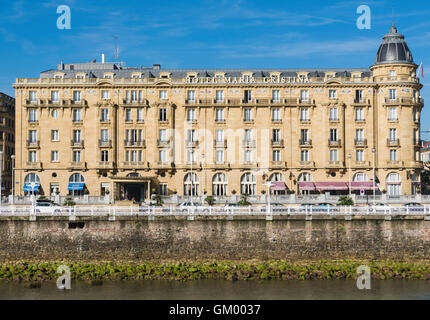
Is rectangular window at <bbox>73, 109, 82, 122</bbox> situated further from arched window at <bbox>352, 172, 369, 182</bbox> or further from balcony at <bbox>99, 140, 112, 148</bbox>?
arched window at <bbox>352, 172, 369, 182</bbox>

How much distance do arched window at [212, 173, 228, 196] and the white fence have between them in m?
29.3

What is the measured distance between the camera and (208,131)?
275ft

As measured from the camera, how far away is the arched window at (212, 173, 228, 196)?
83.7 meters

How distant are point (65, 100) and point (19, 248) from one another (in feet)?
114

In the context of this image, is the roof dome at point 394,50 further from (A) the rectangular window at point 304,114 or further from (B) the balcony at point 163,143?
(B) the balcony at point 163,143

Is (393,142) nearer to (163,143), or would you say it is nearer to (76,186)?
(163,143)

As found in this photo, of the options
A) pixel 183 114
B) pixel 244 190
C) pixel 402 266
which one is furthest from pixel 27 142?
pixel 402 266

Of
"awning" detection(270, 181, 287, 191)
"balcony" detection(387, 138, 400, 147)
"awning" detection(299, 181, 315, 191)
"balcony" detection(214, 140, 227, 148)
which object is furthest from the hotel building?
"awning" detection(270, 181, 287, 191)

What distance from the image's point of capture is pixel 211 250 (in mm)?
52781

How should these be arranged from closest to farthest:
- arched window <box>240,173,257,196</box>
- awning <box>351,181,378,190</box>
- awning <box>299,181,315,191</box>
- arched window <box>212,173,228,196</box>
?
awning <box>351,181,378,190</box> < awning <box>299,181,315,191</box> < arched window <box>240,173,257,196</box> < arched window <box>212,173,228,196</box>

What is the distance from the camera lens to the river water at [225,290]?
141ft

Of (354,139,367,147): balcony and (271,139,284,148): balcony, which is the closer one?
(271,139,284,148): balcony

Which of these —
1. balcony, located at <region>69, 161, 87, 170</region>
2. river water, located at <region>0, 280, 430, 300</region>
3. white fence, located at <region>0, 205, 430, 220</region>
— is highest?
balcony, located at <region>69, 161, 87, 170</region>
